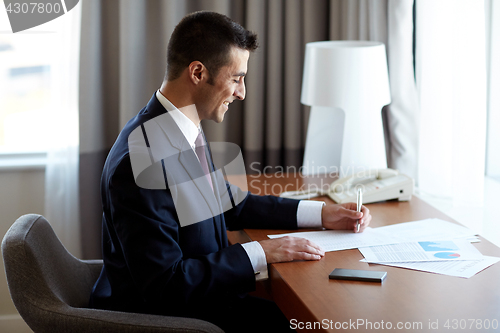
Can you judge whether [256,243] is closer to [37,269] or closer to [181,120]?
[181,120]

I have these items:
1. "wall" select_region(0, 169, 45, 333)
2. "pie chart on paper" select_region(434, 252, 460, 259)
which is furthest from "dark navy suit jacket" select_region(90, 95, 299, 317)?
"wall" select_region(0, 169, 45, 333)

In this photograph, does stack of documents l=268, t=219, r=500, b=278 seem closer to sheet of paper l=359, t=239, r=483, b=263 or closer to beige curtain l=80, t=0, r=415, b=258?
sheet of paper l=359, t=239, r=483, b=263

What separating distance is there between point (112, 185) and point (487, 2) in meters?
1.62

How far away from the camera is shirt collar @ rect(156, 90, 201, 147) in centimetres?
133

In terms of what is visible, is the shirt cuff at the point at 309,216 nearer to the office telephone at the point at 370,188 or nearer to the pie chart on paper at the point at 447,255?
the office telephone at the point at 370,188

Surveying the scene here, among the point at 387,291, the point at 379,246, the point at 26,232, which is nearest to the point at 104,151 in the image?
the point at 26,232

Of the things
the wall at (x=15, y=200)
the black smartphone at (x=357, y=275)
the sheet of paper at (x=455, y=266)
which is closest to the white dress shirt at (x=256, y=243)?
the black smartphone at (x=357, y=275)

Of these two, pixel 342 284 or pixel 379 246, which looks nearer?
pixel 342 284

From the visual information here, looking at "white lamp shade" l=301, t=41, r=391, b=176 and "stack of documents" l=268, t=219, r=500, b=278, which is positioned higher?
"white lamp shade" l=301, t=41, r=391, b=176

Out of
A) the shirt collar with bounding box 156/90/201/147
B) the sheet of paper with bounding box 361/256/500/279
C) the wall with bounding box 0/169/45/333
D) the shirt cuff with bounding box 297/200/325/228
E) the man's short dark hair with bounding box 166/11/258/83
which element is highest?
the man's short dark hair with bounding box 166/11/258/83

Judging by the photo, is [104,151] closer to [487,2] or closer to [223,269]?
[223,269]

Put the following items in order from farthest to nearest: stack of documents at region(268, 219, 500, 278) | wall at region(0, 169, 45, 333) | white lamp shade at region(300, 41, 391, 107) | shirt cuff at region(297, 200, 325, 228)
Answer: wall at region(0, 169, 45, 333) < white lamp shade at region(300, 41, 391, 107) < shirt cuff at region(297, 200, 325, 228) < stack of documents at region(268, 219, 500, 278)

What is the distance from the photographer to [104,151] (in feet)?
8.13

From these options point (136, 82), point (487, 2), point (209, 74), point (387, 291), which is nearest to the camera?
point (387, 291)
